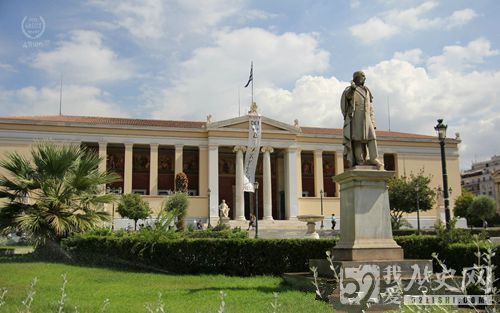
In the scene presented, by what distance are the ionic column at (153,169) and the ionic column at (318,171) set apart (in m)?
16.1

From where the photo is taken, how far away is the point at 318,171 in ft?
164

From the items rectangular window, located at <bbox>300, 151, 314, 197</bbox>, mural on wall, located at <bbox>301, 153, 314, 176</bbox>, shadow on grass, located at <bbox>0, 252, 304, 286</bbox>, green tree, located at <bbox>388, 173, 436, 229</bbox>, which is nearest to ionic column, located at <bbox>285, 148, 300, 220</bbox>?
rectangular window, located at <bbox>300, 151, 314, 197</bbox>

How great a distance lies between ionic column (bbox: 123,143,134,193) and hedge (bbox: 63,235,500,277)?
30623 millimetres

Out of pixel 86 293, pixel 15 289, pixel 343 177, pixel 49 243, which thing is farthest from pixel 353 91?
pixel 49 243

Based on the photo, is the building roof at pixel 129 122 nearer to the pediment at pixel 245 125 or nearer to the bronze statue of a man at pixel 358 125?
the pediment at pixel 245 125

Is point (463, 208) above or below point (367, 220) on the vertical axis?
above

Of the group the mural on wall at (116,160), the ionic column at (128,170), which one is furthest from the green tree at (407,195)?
the mural on wall at (116,160)

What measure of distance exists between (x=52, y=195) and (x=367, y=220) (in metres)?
11.8

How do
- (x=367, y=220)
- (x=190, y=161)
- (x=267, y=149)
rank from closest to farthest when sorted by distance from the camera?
(x=367, y=220), (x=267, y=149), (x=190, y=161)

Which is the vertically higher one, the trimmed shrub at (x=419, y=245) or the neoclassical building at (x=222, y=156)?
the neoclassical building at (x=222, y=156)

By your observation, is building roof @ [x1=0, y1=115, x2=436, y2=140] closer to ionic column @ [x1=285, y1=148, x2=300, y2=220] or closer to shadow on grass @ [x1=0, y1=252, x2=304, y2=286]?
ionic column @ [x1=285, y1=148, x2=300, y2=220]

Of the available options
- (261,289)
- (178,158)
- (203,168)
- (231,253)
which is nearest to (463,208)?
(203,168)

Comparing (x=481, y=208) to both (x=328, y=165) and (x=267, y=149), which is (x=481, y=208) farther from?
(x=267, y=149)

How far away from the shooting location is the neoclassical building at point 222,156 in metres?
45.0
